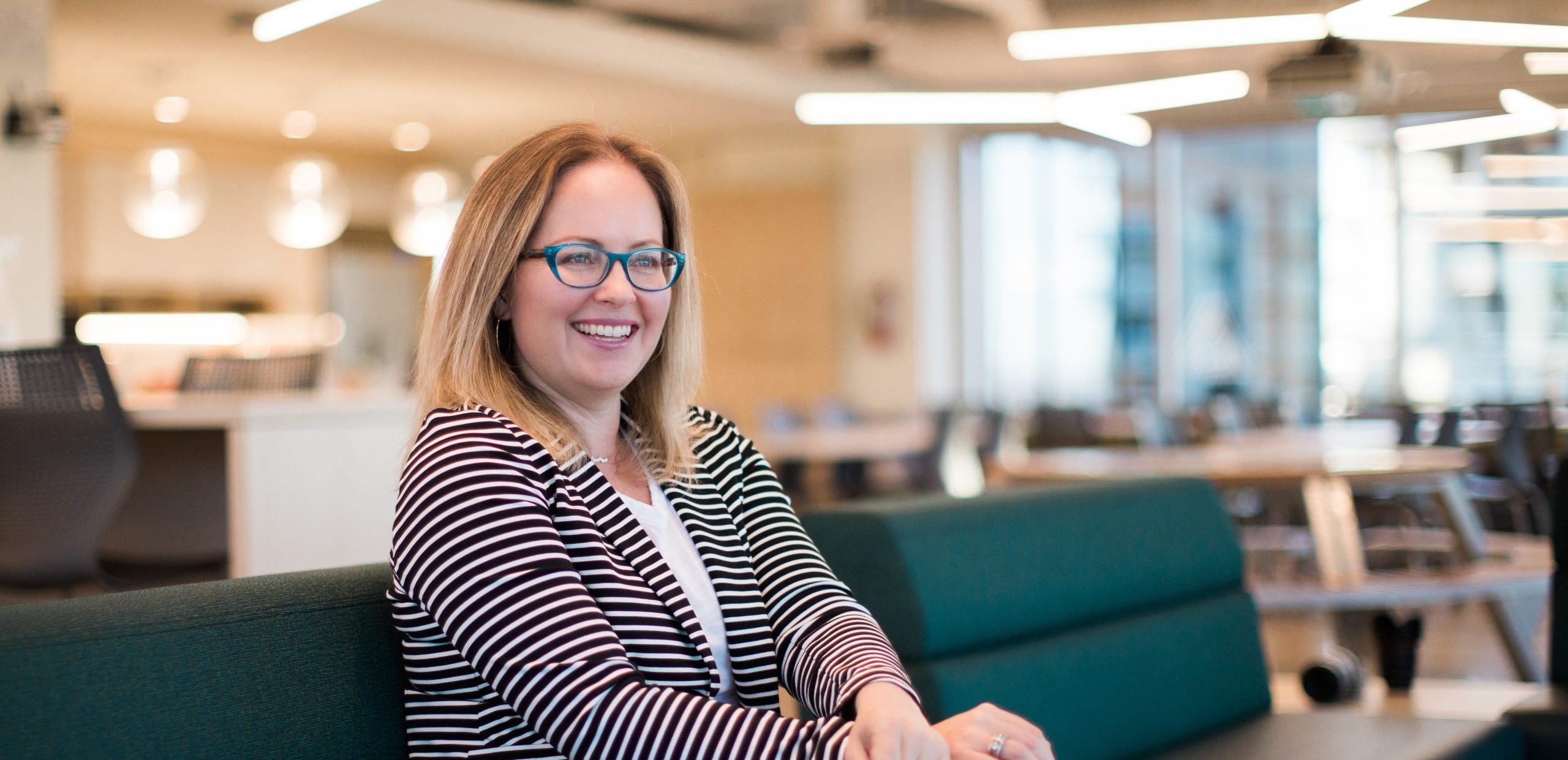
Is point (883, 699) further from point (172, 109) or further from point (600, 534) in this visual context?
point (172, 109)

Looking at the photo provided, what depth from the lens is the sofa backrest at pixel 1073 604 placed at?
6.33 feet

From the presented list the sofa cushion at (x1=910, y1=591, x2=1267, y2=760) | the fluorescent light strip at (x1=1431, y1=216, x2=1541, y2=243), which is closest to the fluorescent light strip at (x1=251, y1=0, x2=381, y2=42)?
the sofa cushion at (x1=910, y1=591, x2=1267, y2=760)

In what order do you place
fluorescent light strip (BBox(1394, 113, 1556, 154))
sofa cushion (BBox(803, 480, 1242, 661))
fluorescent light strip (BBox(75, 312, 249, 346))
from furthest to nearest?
fluorescent light strip (BBox(75, 312, 249, 346))
fluorescent light strip (BBox(1394, 113, 1556, 154))
sofa cushion (BBox(803, 480, 1242, 661))

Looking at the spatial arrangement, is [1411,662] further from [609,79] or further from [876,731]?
[609,79]

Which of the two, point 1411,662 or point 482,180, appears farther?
point 1411,662

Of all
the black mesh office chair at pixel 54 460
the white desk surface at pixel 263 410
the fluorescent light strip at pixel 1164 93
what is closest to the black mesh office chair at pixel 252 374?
the white desk surface at pixel 263 410

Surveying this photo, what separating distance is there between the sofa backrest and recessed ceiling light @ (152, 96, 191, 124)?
8925mm

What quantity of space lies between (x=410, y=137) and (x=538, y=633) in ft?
35.2

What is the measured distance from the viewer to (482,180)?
1511mm

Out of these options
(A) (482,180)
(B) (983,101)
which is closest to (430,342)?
(A) (482,180)

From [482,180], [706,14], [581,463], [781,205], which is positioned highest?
[706,14]

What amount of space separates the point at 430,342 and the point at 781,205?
10.3 metres

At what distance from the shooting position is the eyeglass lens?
1.48 m

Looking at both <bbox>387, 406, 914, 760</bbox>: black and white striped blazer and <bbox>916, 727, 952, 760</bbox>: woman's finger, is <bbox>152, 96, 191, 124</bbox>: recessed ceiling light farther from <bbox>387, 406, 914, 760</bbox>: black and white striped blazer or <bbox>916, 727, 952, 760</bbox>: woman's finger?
<bbox>916, 727, 952, 760</bbox>: woman's finger
